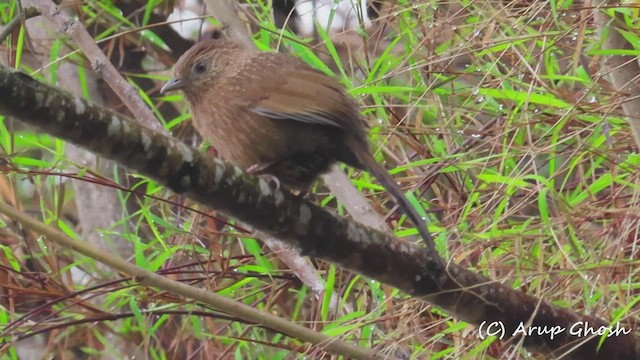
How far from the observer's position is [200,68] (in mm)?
3535

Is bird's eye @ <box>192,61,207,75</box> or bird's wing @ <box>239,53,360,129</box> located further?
bird's eye @ <box>192,61,207,75</box>

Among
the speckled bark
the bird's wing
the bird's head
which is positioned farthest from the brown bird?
the speckled bark

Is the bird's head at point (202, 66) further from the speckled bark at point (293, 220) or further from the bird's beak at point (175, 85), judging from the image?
the speckled bark at point (293, 220)

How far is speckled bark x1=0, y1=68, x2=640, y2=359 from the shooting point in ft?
6.40

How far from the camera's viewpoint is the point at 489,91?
128 inches

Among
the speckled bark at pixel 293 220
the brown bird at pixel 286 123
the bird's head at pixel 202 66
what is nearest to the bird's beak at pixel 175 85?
the bird's head at pixel 202 66

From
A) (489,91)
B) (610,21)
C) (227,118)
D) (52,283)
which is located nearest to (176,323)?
(52,283)

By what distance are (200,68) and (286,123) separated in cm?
60

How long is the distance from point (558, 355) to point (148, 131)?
4.36 feet

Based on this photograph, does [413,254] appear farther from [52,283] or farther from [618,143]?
[52,283]

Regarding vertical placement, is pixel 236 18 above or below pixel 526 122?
above

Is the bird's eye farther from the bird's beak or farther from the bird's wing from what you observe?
the bird's wing

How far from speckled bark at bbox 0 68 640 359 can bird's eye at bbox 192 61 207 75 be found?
1.17 meters

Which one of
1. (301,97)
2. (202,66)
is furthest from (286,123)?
(202,66)
